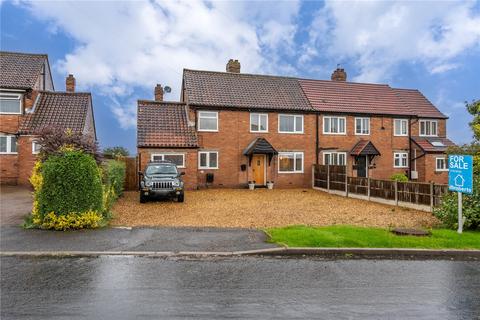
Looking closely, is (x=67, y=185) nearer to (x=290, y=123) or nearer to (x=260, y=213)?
(x=260, y=213)

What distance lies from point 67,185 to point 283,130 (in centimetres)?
1887

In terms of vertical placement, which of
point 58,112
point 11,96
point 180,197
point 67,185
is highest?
point 11,96

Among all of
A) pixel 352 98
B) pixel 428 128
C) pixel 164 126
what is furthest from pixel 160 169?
pixel 428 128

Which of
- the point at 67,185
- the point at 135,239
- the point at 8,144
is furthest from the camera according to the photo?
the point at 8,144

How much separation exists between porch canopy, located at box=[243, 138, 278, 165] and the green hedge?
15120mm

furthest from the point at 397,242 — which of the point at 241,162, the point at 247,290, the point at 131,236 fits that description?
the point at 241,162

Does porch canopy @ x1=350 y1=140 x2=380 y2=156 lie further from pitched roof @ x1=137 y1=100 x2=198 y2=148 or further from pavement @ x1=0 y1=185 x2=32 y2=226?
pavement @ x1=0 y1=185 x2=32 y2=226

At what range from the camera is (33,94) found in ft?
79.9

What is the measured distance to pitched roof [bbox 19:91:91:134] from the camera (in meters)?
23.3

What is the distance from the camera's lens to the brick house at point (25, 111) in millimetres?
22688

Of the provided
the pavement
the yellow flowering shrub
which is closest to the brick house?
the pavement

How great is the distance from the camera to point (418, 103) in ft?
108

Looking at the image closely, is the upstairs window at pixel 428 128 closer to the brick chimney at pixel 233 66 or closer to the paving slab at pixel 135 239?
the brick chimney at pixel 233 66

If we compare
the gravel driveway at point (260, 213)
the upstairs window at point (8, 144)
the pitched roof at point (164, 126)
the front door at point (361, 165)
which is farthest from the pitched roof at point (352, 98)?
the upstairs window at point (8, 144)
